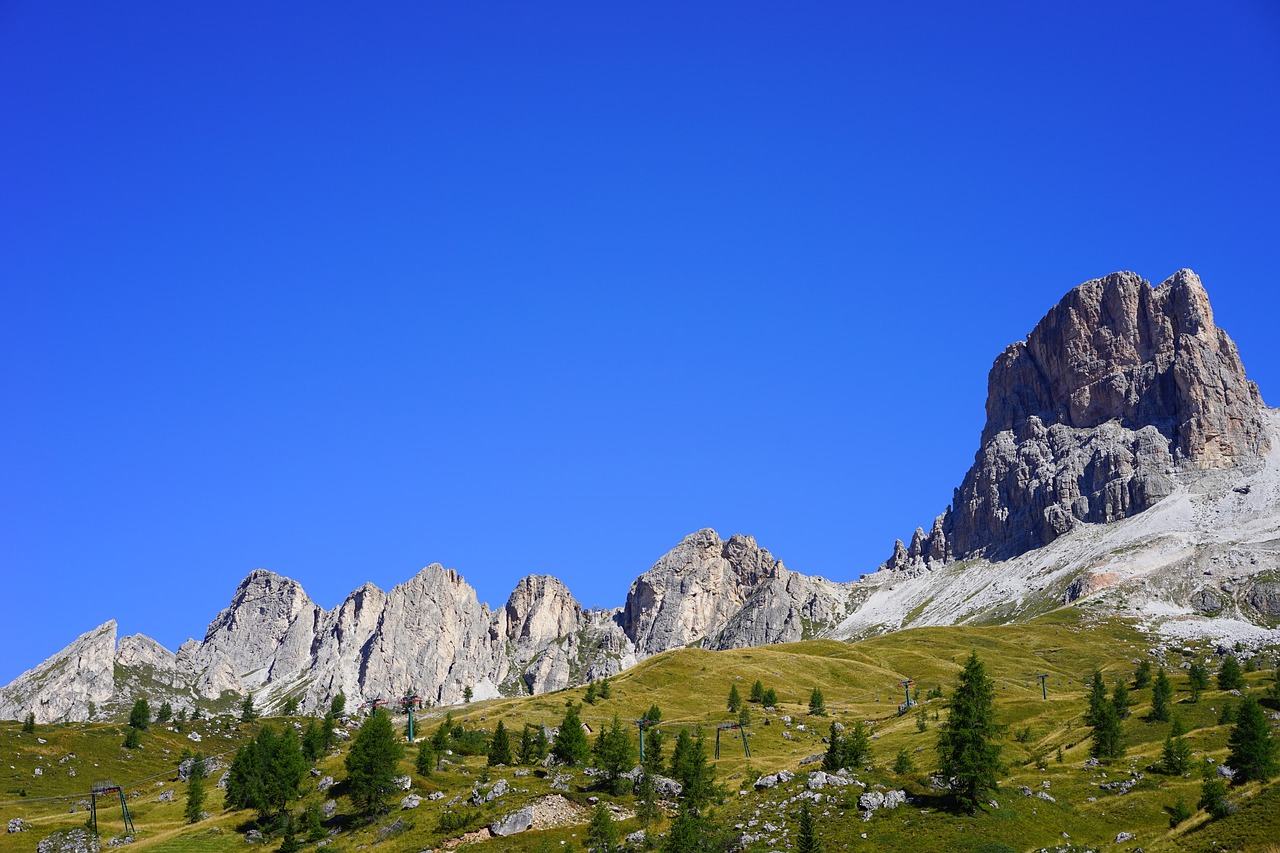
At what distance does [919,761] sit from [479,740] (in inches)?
2642

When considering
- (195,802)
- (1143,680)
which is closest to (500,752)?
(195,802)

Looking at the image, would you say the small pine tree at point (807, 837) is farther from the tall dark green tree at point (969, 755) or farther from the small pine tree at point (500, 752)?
the small pine tree at point (500, 752)

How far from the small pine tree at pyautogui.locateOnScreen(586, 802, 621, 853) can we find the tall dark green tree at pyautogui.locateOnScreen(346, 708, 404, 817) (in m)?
29.5

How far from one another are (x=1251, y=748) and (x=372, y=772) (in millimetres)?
84275

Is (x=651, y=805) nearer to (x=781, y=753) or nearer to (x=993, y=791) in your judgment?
(x=993, y=791)

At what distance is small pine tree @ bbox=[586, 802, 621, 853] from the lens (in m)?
99.5

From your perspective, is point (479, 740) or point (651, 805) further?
point (479, 740)

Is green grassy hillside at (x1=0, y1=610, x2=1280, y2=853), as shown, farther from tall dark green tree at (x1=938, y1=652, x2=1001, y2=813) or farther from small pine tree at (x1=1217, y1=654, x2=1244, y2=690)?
small pine tree at (x1=1217, y1=654, x2=1244, y2=690)

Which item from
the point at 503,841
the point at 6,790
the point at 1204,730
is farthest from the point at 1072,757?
the point at 6,790

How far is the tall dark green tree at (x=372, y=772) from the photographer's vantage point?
12269 cm

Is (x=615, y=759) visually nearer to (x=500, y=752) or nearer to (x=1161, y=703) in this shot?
(x=500, y=752)

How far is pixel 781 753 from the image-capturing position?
6496 inches

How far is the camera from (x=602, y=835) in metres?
101

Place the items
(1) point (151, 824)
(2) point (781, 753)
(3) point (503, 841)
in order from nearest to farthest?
(3) point (503, 841) < (1) point (151, 824) < (2) point (781, 753)
